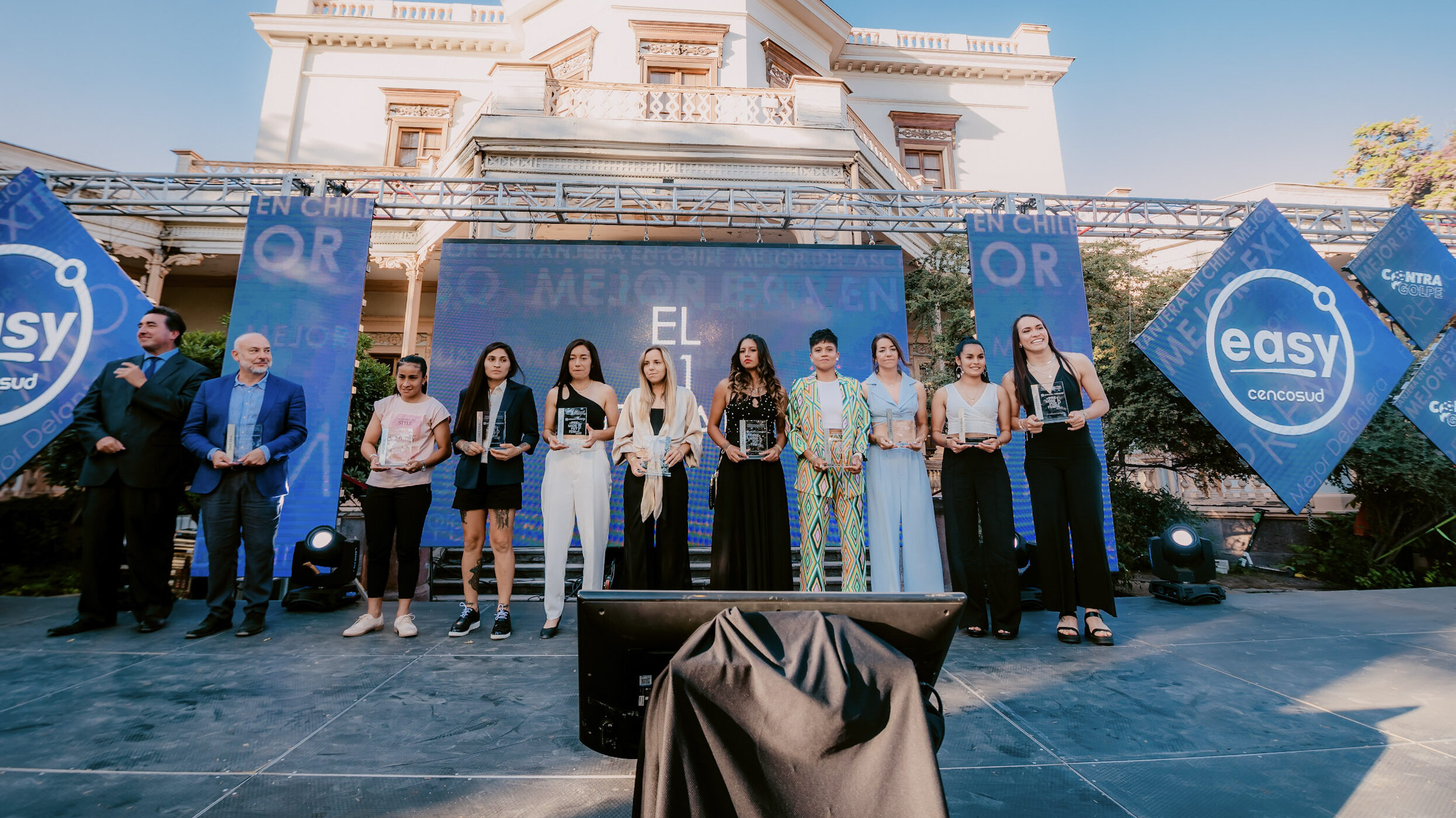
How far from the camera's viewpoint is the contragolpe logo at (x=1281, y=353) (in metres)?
5.72

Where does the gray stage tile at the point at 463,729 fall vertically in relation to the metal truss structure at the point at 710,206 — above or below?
below

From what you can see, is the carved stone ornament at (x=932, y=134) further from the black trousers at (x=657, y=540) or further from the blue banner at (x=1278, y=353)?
the black trousers at (x=657, y=540)

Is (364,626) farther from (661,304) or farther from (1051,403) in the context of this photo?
(1051,403)

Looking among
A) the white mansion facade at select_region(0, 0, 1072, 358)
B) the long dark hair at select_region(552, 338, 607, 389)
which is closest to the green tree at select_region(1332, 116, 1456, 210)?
the white mansion facade at select_region(0, 0, 1072, 358)

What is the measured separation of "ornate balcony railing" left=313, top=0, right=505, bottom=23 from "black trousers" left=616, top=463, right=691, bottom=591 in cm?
1520

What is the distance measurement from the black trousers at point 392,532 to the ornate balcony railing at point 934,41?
15936 mm

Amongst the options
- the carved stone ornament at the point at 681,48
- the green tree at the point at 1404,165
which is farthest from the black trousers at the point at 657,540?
the green tree at the point at 1404,165

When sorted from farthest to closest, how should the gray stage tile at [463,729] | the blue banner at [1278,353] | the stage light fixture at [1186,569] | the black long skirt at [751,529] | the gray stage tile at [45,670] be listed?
the blue banner at [1278,353] < the stage light fixture at [1186,569] < the black long skirt at [751,529] < the gray stage tile at [45,670] < the gray stage tile at [463,729]

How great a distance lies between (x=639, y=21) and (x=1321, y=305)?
1175cm

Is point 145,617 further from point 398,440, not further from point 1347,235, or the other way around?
point 1347,235

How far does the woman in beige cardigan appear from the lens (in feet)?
12.7

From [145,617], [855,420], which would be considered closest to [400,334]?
[145,617]

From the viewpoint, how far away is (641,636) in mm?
1257

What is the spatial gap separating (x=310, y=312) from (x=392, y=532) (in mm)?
3373
